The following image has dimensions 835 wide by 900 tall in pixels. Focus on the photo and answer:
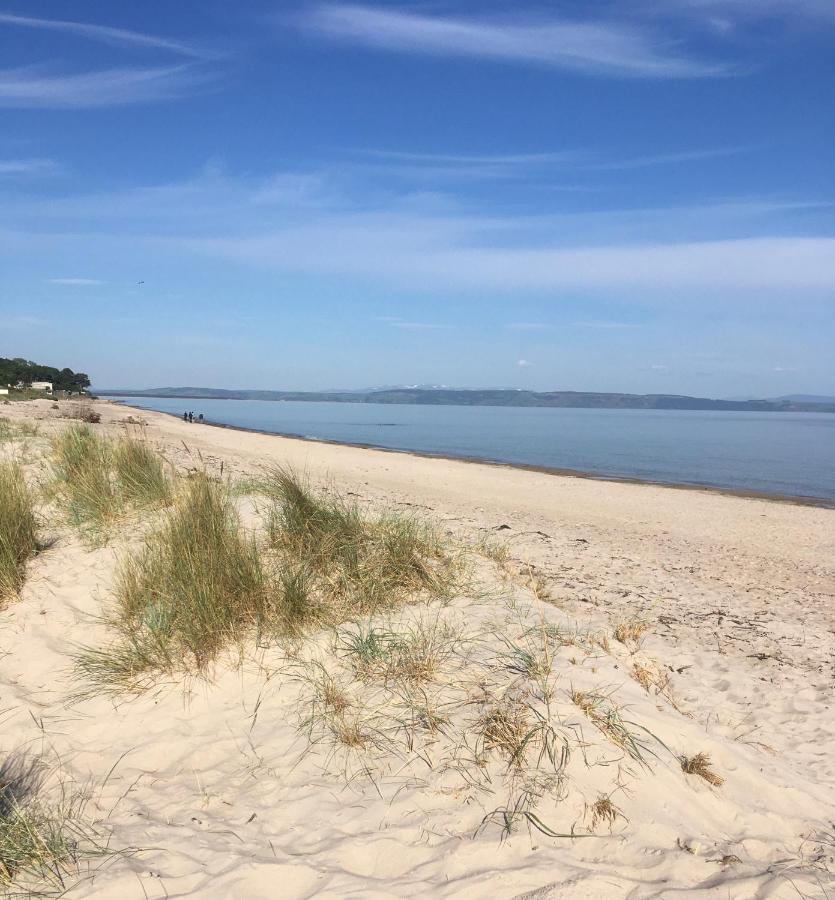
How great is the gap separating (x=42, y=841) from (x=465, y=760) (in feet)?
5.74

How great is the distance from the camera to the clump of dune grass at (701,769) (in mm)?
3148

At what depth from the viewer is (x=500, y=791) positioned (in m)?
2.96

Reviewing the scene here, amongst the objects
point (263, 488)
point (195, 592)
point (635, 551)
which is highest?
point (263, 488)

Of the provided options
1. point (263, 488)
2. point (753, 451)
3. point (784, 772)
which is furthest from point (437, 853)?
point (753, 451)

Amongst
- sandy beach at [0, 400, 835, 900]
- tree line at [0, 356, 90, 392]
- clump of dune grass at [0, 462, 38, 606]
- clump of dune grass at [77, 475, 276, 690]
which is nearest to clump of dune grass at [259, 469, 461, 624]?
sandy beach at [0, 400, 835, 900]

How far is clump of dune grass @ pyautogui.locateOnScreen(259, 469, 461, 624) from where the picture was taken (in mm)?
4793

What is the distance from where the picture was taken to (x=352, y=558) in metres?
5.13

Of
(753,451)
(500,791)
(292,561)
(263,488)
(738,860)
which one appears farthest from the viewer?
(753,451)

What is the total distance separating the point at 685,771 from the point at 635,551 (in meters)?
6.90

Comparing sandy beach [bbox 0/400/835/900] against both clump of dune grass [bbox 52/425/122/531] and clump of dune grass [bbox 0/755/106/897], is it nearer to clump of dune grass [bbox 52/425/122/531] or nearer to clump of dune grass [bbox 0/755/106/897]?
clump of dune grass [bbox 0/755/106/897]

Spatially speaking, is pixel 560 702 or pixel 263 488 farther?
pixel 263 488

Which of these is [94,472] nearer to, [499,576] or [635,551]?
[499,576]

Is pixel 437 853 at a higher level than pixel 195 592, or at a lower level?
lower

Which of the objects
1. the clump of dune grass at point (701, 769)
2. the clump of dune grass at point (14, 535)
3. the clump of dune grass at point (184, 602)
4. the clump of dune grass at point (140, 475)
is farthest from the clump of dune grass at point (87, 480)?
the clump of dune grass at point (701, 769)
